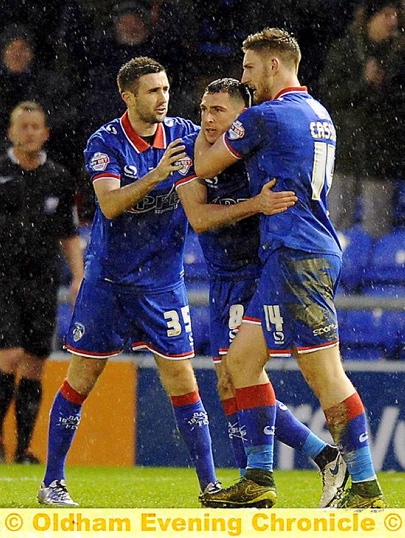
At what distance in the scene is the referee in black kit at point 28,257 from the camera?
762cm

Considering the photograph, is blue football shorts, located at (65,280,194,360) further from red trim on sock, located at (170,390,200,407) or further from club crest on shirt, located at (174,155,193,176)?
club crest on shirt, located at (174,155,193,176)

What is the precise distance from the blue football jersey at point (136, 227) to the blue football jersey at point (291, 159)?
0.76 metres

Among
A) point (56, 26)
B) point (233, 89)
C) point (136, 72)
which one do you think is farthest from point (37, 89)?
point (233, 89)

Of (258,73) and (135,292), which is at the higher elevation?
(258,73)

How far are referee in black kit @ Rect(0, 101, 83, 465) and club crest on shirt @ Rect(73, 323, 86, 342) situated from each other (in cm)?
210

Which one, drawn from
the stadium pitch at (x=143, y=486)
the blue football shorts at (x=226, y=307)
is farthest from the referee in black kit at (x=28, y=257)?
the blue football shorts at (x=226, y=307)

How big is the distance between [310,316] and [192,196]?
2.52 feet

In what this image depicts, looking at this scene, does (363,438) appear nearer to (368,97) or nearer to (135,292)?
(135,292)

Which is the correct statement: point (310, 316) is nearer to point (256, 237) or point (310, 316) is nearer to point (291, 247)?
point (291, 247)

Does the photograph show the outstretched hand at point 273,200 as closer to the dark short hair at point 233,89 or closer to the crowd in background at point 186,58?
the dark short hair at point 233,89

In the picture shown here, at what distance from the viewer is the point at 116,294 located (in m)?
5.48

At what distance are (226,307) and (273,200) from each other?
0.77 metres

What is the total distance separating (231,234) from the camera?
5.25 m
